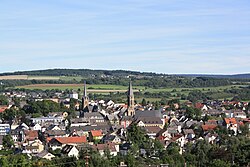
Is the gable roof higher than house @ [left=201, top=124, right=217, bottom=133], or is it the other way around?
house @ [left=201, top=124, right=217, bottom=133]

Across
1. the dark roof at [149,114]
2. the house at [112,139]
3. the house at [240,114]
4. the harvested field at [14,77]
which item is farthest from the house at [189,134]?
the harvested field at [14,77]

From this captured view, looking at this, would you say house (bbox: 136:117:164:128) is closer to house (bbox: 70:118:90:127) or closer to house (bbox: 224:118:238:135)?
house (bbox: 70:118:90:127)

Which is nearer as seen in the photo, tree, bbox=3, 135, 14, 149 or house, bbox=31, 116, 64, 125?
tree, bbox=3, 135, 14, 149

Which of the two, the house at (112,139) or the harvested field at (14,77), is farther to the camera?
the harvested field at (14,77)

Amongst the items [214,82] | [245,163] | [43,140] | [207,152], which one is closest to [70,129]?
[43,140]

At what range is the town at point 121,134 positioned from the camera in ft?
102

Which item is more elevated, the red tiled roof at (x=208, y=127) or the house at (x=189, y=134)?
the red tiled roof at (x=208, y=127)

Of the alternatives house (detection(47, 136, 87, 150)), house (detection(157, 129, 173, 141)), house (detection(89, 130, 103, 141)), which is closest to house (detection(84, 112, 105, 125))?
house (detection(89, 130, 103, 141))

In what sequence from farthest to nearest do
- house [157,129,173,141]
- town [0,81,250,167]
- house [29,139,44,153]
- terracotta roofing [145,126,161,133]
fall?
terracotta roofing [145,126,161,133] < house [157,129,173,141] < house [29,139,44,153] < town [0,81,250,167]

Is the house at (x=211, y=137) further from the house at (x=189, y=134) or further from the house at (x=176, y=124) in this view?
the house at (x=176, y=124)

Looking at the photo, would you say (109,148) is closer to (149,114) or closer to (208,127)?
(208,127)

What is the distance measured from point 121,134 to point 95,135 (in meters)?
2.03

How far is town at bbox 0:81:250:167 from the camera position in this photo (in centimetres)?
3123

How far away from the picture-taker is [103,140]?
41625 millimetres
